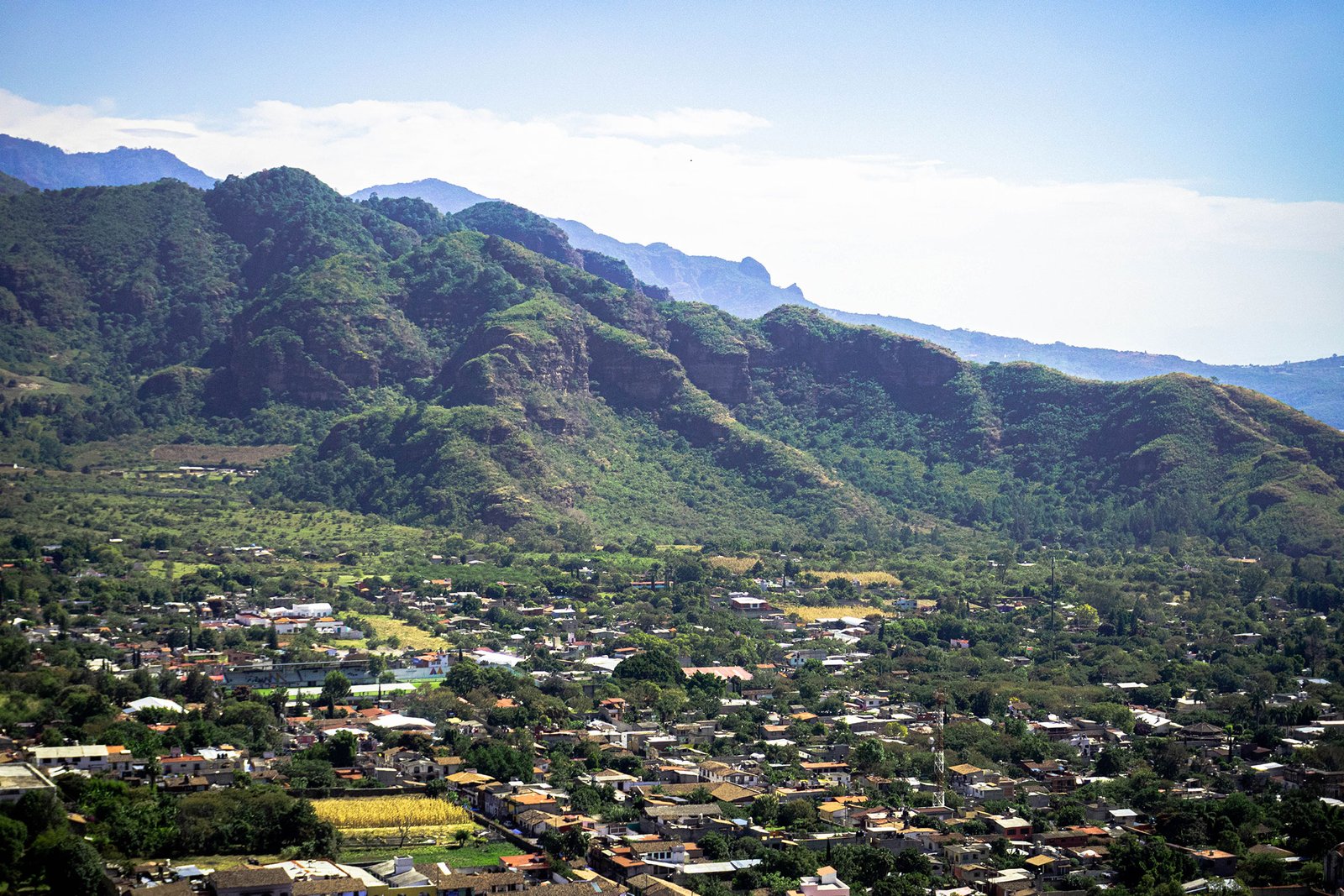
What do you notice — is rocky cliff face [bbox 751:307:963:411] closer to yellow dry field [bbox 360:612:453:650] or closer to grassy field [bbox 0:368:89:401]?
grassy field [bbox 0:368:89:401]

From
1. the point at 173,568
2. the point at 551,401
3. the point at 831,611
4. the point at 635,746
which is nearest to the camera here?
the point at 635,746

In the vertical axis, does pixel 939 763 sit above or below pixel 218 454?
below

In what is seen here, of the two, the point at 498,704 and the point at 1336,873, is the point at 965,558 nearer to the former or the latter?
the point at 498,704

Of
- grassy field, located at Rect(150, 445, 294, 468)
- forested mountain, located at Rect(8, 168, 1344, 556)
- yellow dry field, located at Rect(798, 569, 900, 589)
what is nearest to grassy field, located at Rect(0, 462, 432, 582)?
forested mountain, located at Rect(8, 168, 1344, 556)

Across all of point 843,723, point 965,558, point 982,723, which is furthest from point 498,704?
point 965,558

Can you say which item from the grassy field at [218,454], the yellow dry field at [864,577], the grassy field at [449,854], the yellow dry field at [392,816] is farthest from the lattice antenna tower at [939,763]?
the grassy field at [218,454]

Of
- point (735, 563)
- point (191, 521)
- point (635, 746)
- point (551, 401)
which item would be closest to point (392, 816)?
point (635, 746)

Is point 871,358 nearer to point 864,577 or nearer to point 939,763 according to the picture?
A: point 864,577
